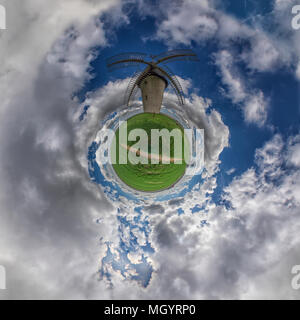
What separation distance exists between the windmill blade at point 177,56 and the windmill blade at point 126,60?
1.16 m

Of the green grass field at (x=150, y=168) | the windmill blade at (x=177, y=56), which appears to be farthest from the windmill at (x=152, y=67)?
the green grass field at (x=150, y=168)

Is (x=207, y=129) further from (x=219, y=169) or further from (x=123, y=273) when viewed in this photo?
(x=123, y=273)

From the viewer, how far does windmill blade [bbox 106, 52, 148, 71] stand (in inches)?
530

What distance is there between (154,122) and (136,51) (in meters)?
6.42

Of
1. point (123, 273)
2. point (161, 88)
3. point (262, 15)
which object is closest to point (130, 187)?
point (123, 273)

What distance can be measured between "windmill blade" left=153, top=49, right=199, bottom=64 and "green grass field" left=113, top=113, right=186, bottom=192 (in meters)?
5.45

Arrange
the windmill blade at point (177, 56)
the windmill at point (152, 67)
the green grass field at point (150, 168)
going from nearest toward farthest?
the windmill at point (152, 67), the windmill blade at point (177, 56), the green grass field at point (150, 168)

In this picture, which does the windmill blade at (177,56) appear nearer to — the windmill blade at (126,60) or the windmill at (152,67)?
the windmill at (152,67)

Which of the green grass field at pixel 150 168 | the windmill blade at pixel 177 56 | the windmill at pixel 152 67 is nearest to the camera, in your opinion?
the windmill at pixel 152 67

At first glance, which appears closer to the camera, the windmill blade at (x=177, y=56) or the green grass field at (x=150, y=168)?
the windmill blade at (x=177, y=56)

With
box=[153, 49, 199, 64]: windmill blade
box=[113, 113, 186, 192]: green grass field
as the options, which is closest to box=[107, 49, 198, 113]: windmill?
box=[153, 49, 199, 64]: windmill blade

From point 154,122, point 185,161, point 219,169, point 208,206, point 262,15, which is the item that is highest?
point 262,15

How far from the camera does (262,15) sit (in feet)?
43.1

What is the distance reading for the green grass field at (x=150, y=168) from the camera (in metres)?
18.1
